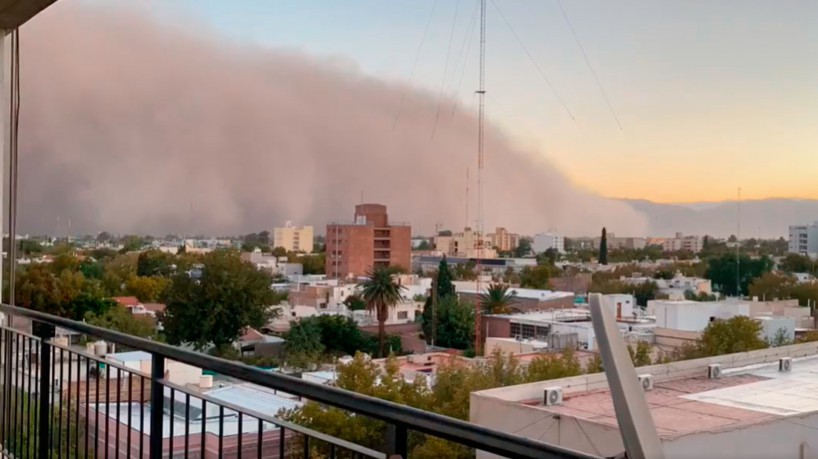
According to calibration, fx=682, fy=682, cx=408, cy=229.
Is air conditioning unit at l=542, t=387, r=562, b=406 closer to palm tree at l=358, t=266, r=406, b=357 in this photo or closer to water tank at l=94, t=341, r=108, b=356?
palm tree at l=358, t=266, r=406, b=357

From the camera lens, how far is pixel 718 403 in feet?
15.8

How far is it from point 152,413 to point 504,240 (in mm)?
6848

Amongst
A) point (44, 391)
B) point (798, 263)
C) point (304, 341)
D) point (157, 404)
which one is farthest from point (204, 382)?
point (798, 263)

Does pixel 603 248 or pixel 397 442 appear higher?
pixel 603 248

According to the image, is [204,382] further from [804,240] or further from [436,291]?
[436,291]

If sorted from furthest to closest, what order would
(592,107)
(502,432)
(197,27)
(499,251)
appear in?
(592,107)
(197,27)
(499,251)
(502,432)

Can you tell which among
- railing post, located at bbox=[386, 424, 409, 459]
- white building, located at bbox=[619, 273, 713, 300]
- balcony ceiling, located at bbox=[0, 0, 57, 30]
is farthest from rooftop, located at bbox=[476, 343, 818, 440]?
balcony ceiling, located at bbox=[0, 0, 57, 30]

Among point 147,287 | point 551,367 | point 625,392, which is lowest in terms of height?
point 551,367

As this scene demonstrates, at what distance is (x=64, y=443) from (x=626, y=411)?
2.15 meters

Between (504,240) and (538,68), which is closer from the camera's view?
(504,240)

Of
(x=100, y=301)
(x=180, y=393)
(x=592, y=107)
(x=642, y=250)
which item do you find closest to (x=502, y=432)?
(x=180, y=393)

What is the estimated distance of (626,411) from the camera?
557 mm

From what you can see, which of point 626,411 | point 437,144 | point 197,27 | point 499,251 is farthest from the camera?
point 437,144

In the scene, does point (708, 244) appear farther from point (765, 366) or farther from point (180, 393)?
point (180, 393)
